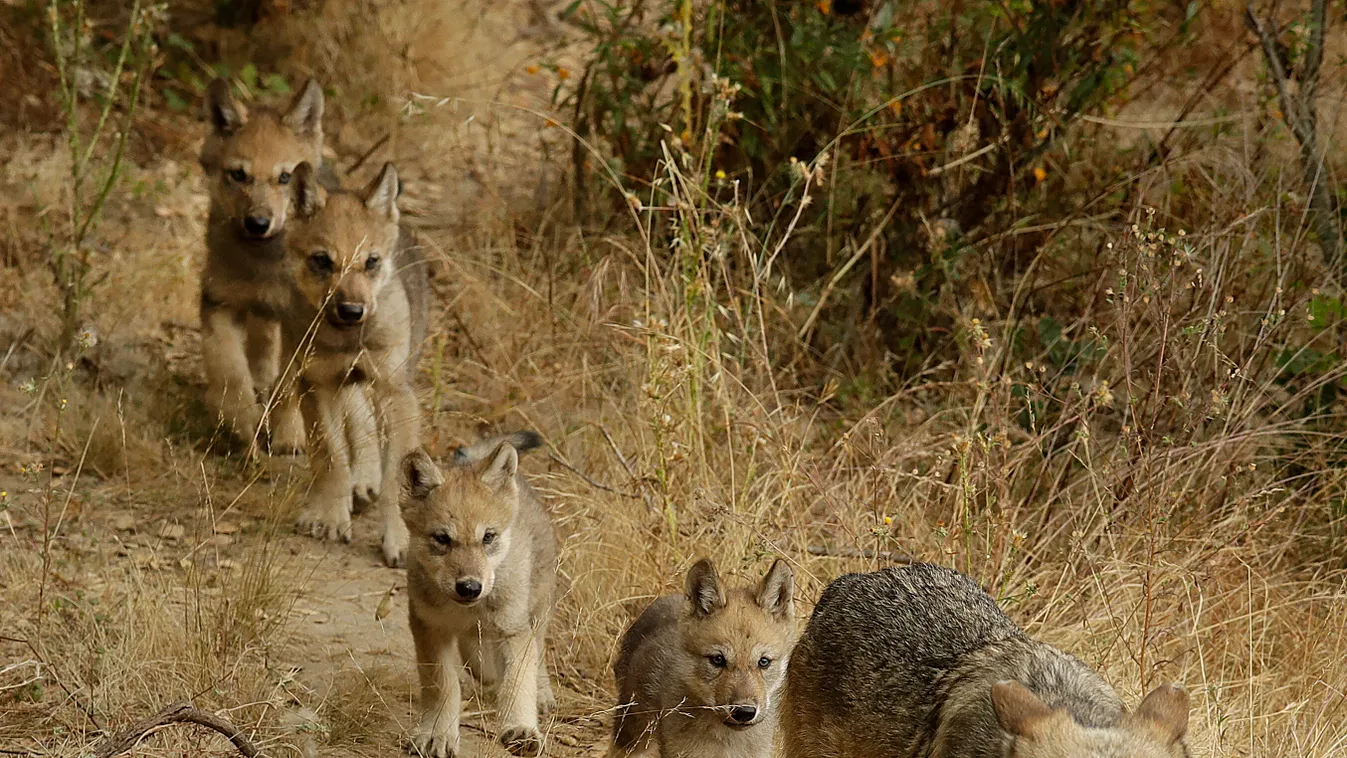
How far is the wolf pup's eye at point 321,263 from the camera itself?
656 cm

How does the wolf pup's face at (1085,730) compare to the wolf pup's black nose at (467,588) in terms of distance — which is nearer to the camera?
the wolf pup's face at (1085,730)

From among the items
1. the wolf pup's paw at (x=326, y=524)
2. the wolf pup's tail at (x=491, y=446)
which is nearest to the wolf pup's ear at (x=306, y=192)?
the wolf pup's paw at (x=326, y=524)

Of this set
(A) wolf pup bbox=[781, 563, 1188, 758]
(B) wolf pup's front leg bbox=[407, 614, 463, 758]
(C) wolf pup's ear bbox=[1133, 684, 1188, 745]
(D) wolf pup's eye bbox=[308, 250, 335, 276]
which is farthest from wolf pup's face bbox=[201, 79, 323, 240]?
(C) wolf pup's ear bbox=[1133, 684, 1188, 745]

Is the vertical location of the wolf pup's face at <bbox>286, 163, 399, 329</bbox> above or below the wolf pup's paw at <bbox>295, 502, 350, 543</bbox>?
above

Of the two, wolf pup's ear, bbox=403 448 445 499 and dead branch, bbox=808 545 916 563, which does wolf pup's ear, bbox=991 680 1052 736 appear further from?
wolf pup's ear, bbox=403 448 445 499

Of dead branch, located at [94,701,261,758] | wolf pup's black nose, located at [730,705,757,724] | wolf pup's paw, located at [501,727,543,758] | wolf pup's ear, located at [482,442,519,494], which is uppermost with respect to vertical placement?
wolf pup's ear, located at [482,442,519,494]

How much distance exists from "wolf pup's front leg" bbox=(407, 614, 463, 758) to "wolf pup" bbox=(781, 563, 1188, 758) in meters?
1.15

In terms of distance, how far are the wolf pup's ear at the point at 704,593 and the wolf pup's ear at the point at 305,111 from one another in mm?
4181

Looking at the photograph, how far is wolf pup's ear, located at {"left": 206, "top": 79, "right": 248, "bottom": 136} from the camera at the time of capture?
7684mm

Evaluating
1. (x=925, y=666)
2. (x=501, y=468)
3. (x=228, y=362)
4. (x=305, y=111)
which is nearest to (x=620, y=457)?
(x=501, y=468)

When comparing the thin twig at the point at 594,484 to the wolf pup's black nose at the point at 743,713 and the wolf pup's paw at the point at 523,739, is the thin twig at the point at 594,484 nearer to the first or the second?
the wolf pup's paw at the point at 523,739

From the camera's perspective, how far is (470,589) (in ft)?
15.8

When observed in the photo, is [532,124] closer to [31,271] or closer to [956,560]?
[31,271]

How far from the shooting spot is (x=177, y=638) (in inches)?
200
